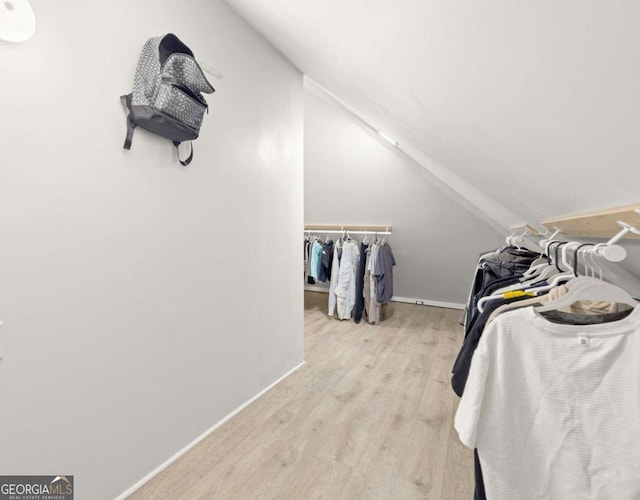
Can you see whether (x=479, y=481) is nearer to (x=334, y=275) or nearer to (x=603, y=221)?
(x=603, y=221)

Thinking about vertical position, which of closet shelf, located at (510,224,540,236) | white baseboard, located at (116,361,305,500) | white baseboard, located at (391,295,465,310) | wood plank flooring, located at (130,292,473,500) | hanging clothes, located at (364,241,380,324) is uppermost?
closet shelf, located at (510,224,540,236)

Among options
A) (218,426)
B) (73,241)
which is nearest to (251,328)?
(218,426)

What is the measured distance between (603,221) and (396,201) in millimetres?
3446

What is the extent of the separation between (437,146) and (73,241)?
1.82 metres

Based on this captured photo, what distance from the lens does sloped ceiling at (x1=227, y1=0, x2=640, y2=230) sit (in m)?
0.47

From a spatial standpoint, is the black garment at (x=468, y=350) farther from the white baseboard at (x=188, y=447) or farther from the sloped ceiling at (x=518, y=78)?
the white baseboard at (x=188, y=447)

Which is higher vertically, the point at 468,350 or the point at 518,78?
the point at 518,78

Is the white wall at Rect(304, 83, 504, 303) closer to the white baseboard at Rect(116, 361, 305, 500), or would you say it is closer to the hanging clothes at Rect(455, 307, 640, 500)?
the white baseboard at Rect(116, 361, 305, 500)

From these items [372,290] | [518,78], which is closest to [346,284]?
[372,290]

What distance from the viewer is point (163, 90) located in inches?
52.4

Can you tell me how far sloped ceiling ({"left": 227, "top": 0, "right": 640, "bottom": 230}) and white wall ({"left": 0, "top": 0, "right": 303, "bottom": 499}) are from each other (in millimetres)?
696

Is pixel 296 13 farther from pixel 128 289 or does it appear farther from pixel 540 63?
pixel 128 289

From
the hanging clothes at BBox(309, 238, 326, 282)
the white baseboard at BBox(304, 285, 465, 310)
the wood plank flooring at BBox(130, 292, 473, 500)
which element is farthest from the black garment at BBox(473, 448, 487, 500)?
the white baseboard at BBox(304, 285, 465, 310)

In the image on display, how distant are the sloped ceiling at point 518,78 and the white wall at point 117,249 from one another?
696mm
